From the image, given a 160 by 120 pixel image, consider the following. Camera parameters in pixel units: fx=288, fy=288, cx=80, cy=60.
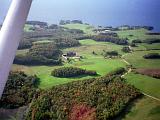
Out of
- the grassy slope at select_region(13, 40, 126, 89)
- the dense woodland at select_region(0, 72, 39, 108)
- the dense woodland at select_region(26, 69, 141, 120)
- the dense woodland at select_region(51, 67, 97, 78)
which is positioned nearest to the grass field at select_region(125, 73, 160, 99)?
the dense woodland at select_region(26, 69, 141, 120)

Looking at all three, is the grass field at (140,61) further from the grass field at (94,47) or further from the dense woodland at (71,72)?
the dense woodland at (71,72)

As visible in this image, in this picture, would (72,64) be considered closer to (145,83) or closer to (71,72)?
(71,72)

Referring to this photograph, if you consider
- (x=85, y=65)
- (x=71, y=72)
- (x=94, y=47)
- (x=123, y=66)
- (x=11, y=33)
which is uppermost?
(x=11, y=33)

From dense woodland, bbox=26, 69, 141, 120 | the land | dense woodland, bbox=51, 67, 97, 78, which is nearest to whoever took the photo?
the land

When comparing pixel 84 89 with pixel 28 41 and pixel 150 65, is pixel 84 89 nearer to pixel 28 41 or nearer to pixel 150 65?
pixel 150 65

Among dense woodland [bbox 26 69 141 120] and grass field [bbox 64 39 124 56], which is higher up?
dense woodland [bbox 26 69 141 120]

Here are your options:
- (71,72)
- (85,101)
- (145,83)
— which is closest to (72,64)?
(71,72)

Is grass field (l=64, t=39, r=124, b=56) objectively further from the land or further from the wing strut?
the wing strut
